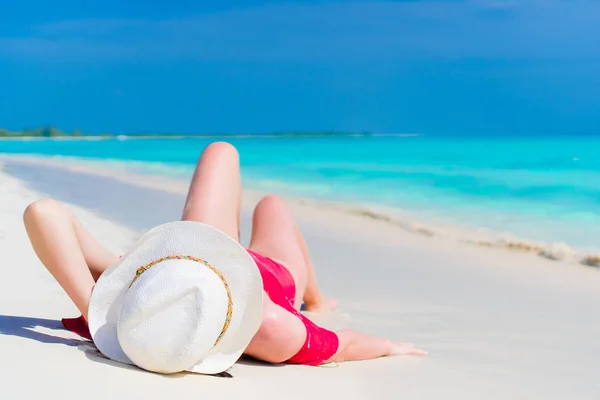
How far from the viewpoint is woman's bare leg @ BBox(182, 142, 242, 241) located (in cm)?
325

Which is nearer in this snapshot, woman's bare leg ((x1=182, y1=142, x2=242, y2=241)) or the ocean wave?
woman's bare leg ((x1=182, y1=142, x2=242, y2=241))

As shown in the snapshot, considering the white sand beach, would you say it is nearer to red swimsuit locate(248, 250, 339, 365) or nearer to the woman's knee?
red swimsuit locate(248, 250, 339, 365)

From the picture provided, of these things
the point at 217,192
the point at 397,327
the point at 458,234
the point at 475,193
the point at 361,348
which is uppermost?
the point at 217,192

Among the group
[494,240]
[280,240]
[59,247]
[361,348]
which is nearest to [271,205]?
[280,240]

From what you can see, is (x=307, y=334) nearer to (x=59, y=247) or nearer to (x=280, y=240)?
(x=280, y=240)

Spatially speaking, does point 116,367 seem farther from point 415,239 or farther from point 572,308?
point 415,239

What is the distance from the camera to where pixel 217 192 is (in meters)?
3.31

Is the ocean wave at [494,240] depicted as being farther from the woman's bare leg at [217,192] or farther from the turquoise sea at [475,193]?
the woman's bare leg at [217,192]

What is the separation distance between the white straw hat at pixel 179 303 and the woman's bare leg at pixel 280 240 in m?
0.84

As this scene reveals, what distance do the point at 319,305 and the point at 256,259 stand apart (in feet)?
3.57

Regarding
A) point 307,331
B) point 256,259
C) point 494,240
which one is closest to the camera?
point 307,331

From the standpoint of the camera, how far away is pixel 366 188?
1492 cm

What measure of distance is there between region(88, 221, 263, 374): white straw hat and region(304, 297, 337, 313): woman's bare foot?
156 centimetres

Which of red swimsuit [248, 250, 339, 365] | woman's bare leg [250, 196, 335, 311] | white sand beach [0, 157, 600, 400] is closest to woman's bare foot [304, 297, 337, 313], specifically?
white sand beach [0, 157, 600, 400]
